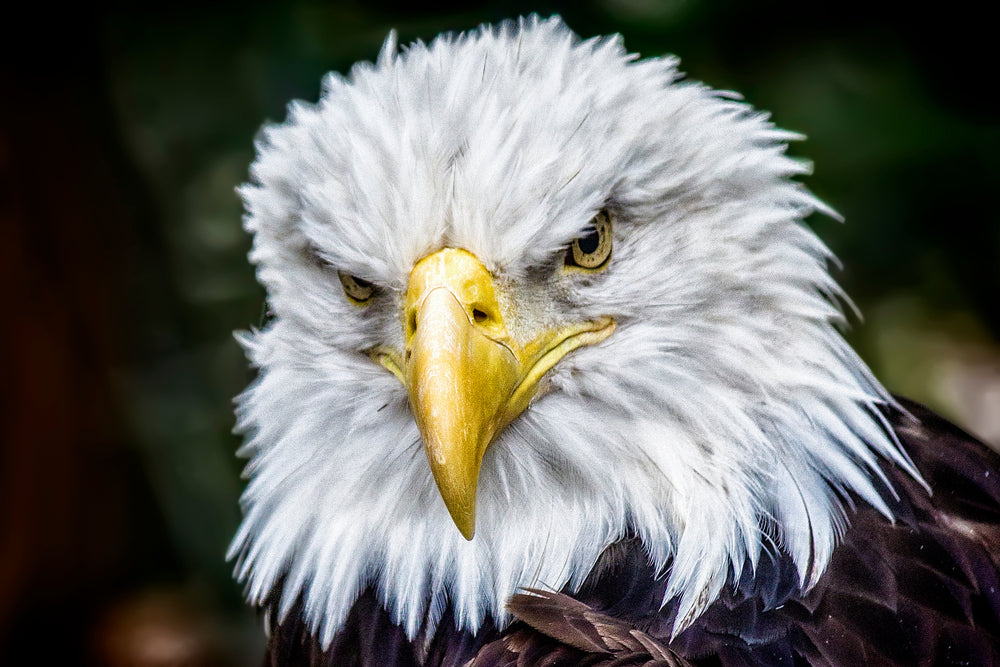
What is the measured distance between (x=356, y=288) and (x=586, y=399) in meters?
0.34

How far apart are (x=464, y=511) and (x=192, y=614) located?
2458 millimetres

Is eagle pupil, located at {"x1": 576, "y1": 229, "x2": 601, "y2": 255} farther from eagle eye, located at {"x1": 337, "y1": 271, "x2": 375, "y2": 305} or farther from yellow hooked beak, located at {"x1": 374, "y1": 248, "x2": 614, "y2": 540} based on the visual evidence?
eagle eye, located at {"x1": 337, "y1": 271, "x2": 375, "y2": 305}

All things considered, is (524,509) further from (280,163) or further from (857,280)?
(857,280)

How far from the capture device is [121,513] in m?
3.15

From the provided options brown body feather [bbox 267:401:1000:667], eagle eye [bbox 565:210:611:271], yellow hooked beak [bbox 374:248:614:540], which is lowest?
brown body feather [bbox 267:401:1000:667]

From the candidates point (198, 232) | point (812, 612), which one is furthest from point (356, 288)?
point (198, 232)

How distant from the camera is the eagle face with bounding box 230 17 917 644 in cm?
123

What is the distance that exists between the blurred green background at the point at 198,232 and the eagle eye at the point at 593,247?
3.59 feet

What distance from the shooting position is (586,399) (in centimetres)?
130

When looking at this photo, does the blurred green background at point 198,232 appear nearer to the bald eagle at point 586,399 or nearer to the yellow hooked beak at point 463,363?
the bald eagle at point 586,399

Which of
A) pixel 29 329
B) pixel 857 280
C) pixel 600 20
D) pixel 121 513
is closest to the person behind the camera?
pixel 600 20

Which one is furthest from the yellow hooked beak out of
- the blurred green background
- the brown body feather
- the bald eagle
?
the blurred green background

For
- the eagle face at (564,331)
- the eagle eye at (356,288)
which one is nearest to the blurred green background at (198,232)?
the eagle face at (564,331)

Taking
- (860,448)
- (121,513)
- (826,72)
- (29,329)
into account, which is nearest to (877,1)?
(826,72)
